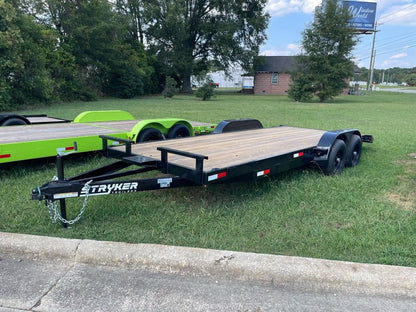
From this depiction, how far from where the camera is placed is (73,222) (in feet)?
11.1

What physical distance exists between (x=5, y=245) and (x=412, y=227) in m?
3.95

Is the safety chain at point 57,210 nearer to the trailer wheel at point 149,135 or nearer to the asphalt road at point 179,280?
the asphalt road at point 179,280

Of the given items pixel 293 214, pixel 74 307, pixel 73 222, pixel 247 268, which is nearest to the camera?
pixel 74 307

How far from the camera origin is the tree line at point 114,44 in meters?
17.3

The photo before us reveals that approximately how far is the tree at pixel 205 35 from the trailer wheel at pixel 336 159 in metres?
33.0

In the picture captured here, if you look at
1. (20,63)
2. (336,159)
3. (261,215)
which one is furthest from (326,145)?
(20,63)

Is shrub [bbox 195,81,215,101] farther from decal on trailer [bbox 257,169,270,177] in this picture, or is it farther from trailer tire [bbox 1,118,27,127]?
decal on trailer [bbox 257,169,270,177]

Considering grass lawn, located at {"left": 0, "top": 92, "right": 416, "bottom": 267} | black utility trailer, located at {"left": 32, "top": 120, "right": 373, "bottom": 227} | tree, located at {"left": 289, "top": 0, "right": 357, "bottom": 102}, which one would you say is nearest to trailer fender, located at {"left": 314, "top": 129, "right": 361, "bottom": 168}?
black utility trailer, located at {"left": 32, "top": 120, "right": 373, "bottom": 227}

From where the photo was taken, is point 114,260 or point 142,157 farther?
point 142,157

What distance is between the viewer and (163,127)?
20.1 feet

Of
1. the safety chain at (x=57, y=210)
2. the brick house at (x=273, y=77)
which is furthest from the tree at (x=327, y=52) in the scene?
the safety chain at (x=57, y=210)

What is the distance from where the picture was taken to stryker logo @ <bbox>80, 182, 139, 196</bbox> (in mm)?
3232

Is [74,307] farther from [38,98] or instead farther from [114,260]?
[38,98]

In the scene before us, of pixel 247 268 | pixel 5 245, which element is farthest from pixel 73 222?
pixel 247 268
